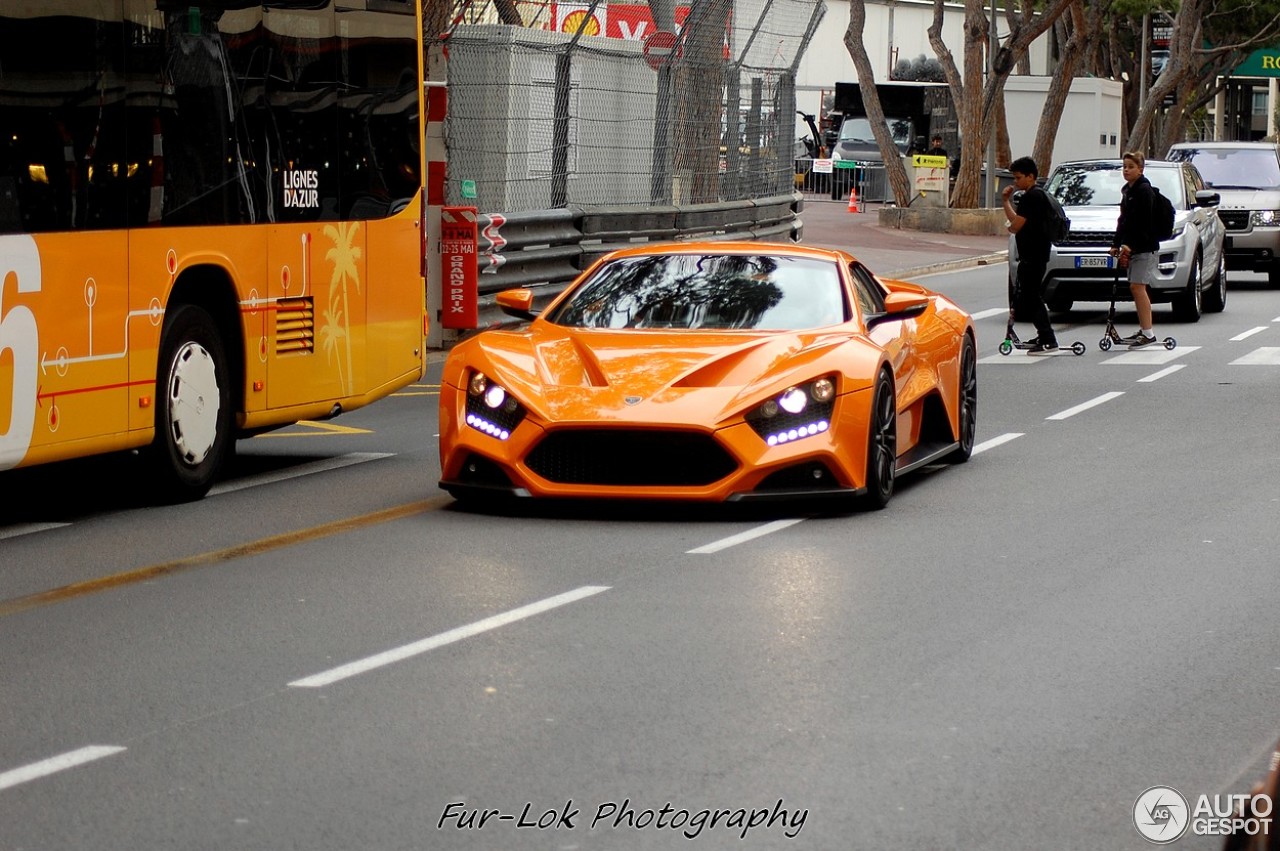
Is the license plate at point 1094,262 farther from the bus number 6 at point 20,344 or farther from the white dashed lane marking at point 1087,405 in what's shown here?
the bus number 6 at point 20,344

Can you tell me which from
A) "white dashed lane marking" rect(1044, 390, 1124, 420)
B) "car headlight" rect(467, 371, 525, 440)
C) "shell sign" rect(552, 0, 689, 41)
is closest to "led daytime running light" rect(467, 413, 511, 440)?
"car headlight" rect(467, 371, 525, 440)

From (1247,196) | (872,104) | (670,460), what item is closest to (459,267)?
(670,460)

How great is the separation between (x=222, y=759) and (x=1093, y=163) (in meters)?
20.7

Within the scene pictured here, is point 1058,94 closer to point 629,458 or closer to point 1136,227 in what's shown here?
point 1136,227

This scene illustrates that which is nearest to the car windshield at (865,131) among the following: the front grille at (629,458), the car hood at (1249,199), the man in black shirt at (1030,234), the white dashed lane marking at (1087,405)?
the car hood at (1249,199)

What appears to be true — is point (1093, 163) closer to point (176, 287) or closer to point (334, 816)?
point (176, 287)

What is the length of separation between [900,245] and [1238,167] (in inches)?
332

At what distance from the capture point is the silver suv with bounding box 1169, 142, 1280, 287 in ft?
94.7

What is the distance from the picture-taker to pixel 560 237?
21797 mm

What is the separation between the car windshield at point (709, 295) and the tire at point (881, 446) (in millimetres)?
516

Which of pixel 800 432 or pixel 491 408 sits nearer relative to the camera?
pixel 800 432

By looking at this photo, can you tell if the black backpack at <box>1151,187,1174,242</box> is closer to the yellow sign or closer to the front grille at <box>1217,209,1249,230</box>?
the front grille at <box>1217,209,1249,230</box>

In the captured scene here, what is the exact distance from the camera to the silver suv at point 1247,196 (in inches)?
1136

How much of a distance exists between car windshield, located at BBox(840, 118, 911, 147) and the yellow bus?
4682 centimetres
